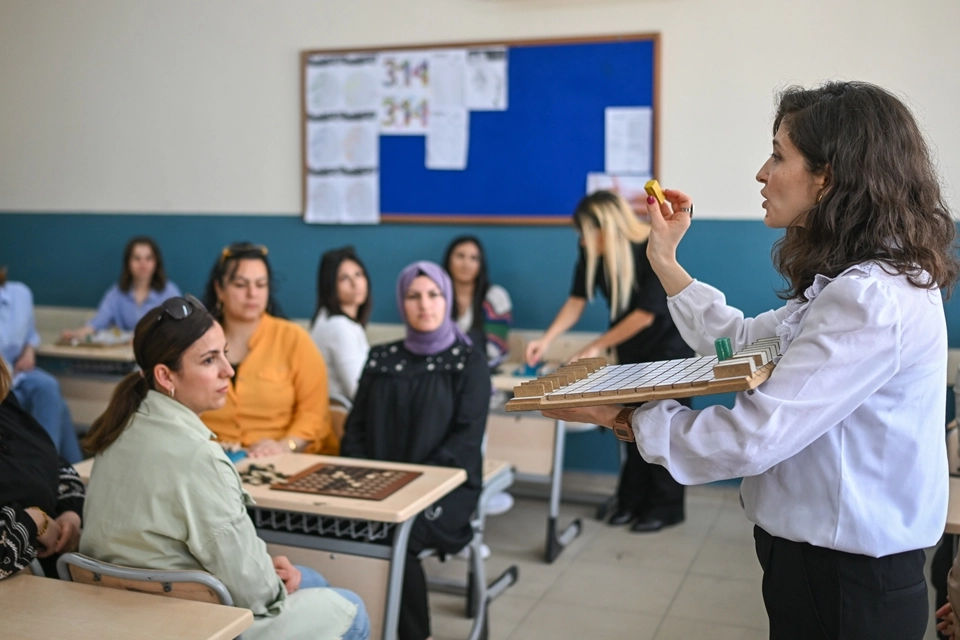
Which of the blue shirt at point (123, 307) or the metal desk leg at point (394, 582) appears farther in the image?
the blue shirt at point (123, 307)

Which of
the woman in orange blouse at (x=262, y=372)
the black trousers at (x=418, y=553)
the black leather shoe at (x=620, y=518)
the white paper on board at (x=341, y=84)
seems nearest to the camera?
the black trousers at (x=418, y=553)

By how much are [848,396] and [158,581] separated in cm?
137

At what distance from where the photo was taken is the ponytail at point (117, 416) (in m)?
2.06

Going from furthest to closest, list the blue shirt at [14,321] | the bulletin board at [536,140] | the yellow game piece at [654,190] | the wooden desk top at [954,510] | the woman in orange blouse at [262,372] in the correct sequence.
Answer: the bulletin board at [536,140] → the blue shirt at [14,321] → the woman in orange blouse at [262,372] → the wooden desk top at [954,510] → the yellow game piece at [654,190]

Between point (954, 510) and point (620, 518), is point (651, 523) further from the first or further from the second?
point (954, 510)

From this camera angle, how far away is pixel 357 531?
2717mm

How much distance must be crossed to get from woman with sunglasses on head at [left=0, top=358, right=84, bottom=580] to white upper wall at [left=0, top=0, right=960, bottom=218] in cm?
341

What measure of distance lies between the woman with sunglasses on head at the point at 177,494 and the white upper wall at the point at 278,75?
3274 mm

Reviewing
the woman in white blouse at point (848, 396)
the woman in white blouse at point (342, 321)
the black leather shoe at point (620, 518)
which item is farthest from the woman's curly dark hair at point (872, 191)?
the black leather shoe at point (620, 518)

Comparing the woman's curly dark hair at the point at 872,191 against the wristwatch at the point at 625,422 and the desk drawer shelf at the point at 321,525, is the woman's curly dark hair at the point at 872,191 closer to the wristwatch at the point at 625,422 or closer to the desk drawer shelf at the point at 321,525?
the wristwatch at the point at 625,422

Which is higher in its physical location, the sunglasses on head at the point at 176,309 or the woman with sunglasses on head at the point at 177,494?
the sunglasses on head at the point at 176,309

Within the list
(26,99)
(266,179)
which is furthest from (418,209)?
(26,99)

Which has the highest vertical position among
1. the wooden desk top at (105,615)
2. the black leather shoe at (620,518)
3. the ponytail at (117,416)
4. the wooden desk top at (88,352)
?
the ponytail at (117,416)

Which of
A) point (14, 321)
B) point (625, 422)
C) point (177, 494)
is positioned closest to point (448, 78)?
point (14, 321)
